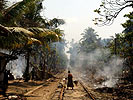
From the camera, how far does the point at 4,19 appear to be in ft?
34.8

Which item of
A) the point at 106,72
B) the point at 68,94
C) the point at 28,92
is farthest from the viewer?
the point at 106,72

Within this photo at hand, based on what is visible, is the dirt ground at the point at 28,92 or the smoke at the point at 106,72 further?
the smoke at the point at 106,72

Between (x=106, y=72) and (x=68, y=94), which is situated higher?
(x=106, y=72)

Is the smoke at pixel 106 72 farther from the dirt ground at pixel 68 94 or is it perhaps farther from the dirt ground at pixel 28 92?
the dirt ground at pixel 28 92

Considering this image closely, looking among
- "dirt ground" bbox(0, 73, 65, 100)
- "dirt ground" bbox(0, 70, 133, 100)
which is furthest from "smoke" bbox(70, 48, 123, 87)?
"dirt ground" bbox(0, 73, 65, 100)

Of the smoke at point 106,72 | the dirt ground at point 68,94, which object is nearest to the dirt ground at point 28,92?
the dirt ground at point 68,94

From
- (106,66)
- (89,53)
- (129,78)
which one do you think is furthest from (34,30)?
(89,53)

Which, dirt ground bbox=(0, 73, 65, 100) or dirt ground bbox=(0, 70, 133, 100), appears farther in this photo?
dirt ground bbox=(0, 70, 133, 100)

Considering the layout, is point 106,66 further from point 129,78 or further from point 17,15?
point 17,15

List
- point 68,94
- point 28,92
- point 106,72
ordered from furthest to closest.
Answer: point 106,72, point 28,92, point 68,94

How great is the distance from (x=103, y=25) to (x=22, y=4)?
525cm

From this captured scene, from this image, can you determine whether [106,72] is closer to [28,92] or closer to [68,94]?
[68,94]

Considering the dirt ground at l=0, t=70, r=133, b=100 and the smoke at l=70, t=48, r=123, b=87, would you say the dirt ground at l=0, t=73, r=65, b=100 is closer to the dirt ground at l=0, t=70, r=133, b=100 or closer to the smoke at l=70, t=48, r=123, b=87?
the dirt ground at l=0, t=70, r=133, b=100

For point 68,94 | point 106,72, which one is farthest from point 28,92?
point 106,72
